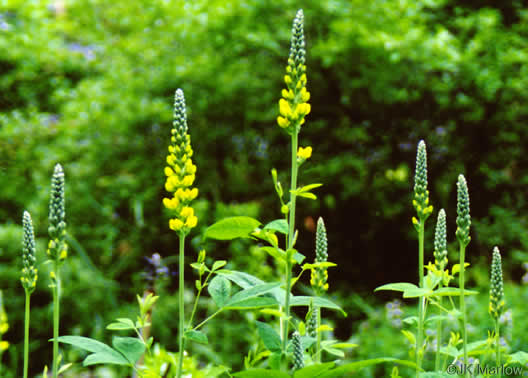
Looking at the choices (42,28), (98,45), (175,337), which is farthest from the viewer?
(98,45)

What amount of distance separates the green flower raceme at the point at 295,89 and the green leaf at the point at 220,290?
0.38m

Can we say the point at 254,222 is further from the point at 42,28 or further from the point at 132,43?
the point at 42,28

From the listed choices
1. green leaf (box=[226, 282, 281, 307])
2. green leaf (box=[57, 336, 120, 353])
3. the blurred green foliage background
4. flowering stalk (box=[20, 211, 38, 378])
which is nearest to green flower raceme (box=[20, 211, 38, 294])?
flowering stalk (box=[20, 211, 38, 378])

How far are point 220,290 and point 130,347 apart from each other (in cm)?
25

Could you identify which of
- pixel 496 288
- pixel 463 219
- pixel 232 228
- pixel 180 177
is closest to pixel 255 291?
pixel 232 228

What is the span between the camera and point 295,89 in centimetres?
110

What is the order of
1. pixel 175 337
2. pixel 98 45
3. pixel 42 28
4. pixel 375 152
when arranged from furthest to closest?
pixel 98 45, pixel 42 28, pixel 375 152, pixel 175 337

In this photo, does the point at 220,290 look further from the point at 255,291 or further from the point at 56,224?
the point at 56,224

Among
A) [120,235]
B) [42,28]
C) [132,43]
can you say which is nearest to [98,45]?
[42,28]

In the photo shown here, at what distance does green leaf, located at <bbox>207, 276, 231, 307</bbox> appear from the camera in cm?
114

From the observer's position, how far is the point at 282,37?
4.34 metres

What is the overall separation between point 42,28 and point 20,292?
2965 mm

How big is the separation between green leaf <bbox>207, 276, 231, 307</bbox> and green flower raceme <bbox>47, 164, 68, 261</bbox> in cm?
32

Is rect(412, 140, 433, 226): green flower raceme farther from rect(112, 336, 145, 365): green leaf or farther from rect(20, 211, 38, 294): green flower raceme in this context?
rect(20, 211, 38, 294): green flower raceme
